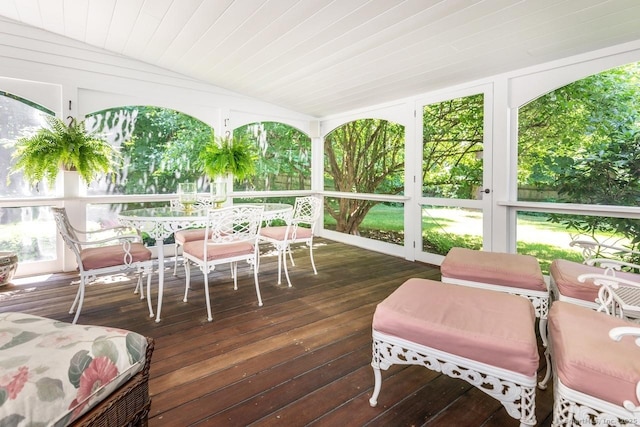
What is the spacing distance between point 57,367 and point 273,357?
1296mm

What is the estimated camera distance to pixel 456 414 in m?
1.58

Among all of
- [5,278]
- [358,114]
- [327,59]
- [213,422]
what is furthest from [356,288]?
[5,278]

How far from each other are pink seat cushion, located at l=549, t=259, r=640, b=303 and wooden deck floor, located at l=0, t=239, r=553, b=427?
0.56 m

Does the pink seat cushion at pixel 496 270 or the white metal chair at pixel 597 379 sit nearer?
the white metal chair at pixel 597 379

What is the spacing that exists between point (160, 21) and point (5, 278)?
10.0ft

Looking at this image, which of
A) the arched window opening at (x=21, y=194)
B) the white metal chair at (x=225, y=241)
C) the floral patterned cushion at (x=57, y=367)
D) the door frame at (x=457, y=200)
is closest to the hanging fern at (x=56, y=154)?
the arched window opening at (x=21, y=194)

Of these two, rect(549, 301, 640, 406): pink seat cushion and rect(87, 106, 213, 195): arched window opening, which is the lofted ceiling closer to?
rect(87, 106, 213, 195): arched window opening

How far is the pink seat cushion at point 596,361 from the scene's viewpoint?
1045mm

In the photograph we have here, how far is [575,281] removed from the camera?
1.91 metres

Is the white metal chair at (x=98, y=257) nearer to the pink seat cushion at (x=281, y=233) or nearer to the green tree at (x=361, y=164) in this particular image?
the pink seat cushion at (x=281, y=233)

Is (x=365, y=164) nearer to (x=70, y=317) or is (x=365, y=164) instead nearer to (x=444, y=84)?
(x=444, y=84)

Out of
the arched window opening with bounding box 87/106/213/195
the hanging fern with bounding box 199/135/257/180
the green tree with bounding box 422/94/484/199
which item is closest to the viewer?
the green tree with bounding box 422/94/484/199

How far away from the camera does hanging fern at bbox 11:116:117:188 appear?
126 inches

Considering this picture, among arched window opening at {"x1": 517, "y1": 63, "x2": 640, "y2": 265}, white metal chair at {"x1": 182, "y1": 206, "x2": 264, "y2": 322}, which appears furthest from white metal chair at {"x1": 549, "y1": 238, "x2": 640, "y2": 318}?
white metal chair at {"x1": 182, "y1": 206, "x2": 264, "y2": 322}
